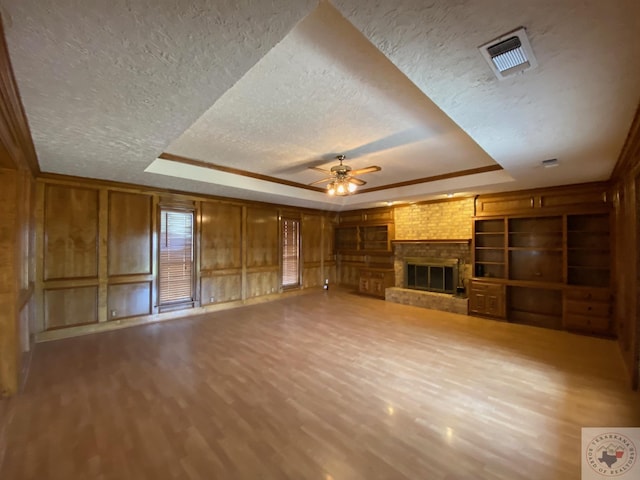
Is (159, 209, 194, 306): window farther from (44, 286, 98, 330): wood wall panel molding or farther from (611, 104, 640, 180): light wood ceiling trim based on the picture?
(611, 104, 640, 180): light wood ceiling trim

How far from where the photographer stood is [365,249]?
8602 millimetres

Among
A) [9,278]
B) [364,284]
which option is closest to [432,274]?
[364,284]

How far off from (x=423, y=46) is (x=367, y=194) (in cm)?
545

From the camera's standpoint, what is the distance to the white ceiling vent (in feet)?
4.36

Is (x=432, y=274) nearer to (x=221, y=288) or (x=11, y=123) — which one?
(x=221, y=288)

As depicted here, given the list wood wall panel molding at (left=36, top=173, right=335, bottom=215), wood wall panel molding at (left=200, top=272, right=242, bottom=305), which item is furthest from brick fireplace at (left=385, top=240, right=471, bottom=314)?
wood wall panel molding at (left=36, top=173, right=335, bottom=215)

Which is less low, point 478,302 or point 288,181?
point 288,181

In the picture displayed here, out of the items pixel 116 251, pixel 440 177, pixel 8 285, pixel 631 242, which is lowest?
pixel 8 285

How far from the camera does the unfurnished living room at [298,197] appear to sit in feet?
4.66

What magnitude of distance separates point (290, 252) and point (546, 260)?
232 inches

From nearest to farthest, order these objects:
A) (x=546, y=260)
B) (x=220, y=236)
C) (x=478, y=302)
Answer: (x=546, y=260) < (x=478, y=302) < (x=220, y=236)

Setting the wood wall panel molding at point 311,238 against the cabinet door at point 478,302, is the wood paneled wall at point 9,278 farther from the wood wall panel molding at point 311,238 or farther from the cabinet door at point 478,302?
the cabinet door at point 478,302

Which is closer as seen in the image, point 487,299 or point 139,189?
point 139,189

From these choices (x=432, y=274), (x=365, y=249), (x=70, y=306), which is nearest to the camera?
(x=70, y=306)
